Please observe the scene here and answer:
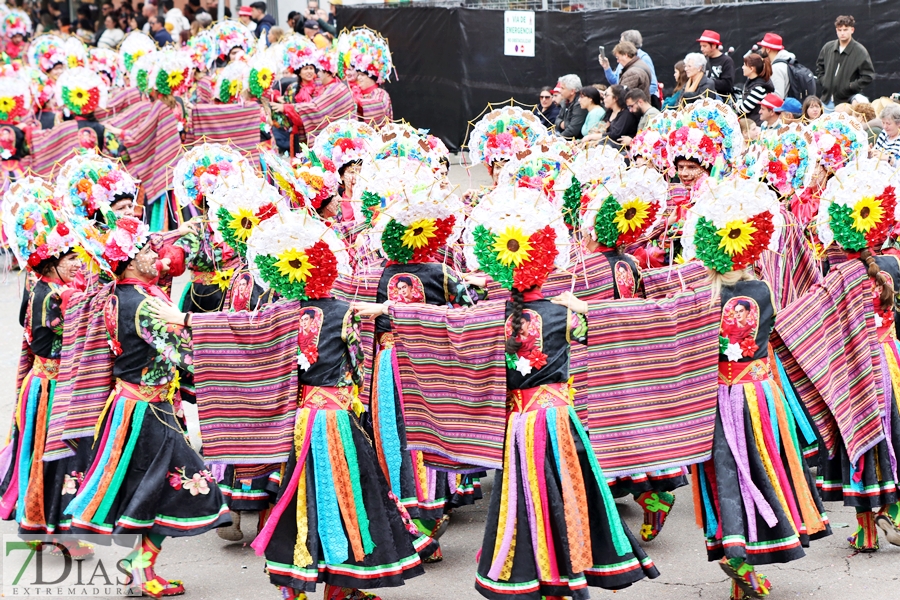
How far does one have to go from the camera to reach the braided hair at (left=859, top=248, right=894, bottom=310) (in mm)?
5574

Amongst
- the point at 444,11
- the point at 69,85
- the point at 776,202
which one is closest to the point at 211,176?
the point at 776,202

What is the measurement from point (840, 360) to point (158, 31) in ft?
51.1

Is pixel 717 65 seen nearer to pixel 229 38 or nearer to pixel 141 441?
pixel 229 38

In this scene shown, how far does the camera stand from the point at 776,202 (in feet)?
16.5

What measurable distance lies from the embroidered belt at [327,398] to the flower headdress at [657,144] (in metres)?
2.69

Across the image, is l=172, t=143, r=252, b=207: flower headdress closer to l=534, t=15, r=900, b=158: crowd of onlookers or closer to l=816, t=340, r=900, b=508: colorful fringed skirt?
l=816, t=340, r=900, b=508: colorful fringed skirt

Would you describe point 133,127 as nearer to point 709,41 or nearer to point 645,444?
point 709,41

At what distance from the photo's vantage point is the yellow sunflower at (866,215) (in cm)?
546

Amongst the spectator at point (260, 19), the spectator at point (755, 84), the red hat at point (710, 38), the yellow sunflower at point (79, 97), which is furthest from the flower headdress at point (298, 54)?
the spectator at point (260, 19)

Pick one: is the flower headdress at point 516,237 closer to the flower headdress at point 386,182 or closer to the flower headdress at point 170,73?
the flower headdress at point 386,182

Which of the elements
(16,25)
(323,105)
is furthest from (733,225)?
(16,25)

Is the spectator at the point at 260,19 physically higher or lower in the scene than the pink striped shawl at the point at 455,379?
higher

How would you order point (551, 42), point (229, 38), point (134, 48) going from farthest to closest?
point (551, 42)
point (134, 48)
point (229, 38)

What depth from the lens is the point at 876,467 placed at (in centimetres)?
559
